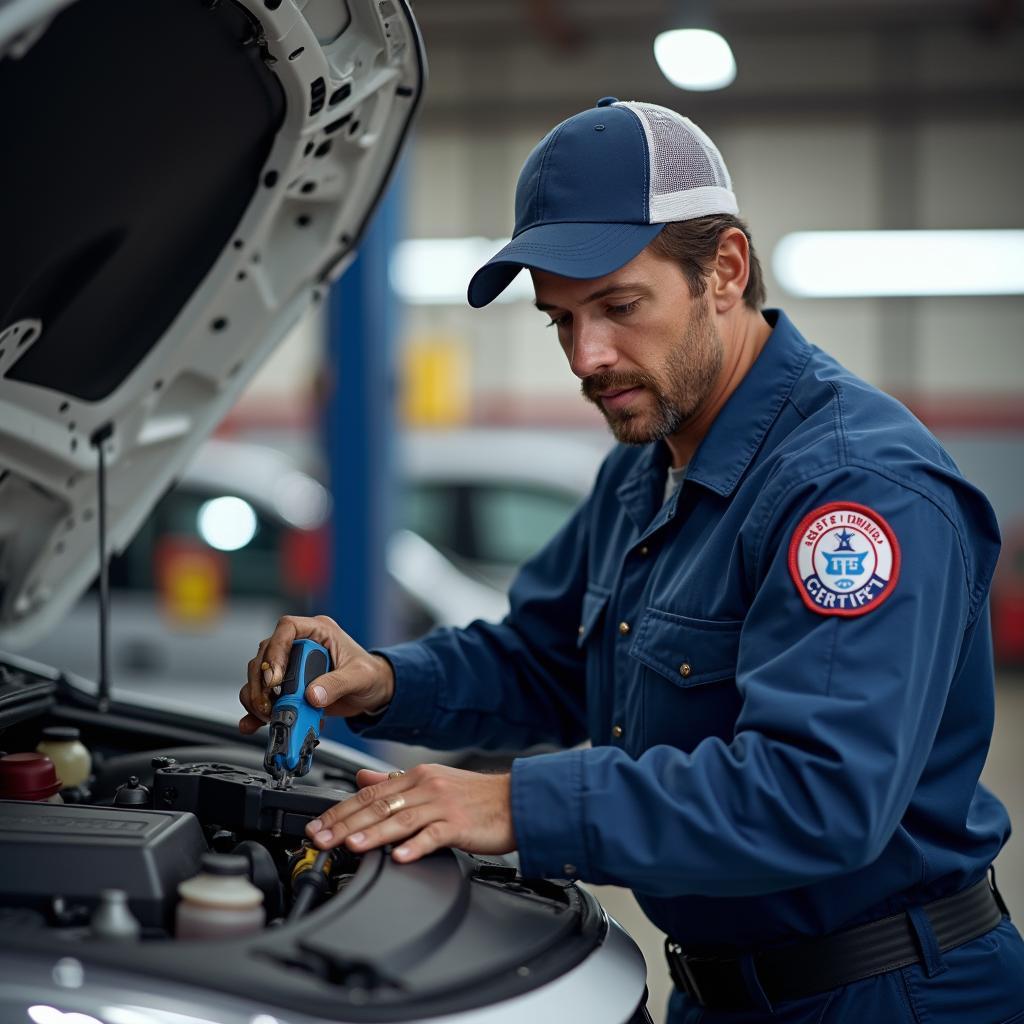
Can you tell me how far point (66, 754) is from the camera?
1.82 m

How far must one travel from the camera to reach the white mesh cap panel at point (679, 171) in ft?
4.77

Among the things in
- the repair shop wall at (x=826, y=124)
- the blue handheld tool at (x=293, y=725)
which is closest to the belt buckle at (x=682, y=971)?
the blue handheld tool at (x=293, y=725)

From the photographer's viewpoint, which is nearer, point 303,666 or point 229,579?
point 303,666

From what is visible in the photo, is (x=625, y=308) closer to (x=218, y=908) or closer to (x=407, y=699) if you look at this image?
(x=407, y=699)

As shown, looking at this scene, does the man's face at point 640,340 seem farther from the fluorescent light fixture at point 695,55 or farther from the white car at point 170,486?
the fluorescent light fixture at point 695,55

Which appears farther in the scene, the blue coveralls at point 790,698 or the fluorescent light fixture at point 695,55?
the fluorescent light fixture at point 695,55

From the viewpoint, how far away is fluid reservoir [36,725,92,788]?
5.95 feet

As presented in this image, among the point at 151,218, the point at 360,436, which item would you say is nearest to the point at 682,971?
the point at 151,218

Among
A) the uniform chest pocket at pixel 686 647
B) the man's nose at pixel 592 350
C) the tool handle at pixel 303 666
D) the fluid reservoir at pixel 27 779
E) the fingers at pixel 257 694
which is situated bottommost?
the fluid reservoir at pixel 27 779

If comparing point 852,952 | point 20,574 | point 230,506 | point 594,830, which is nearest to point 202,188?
point 20,574

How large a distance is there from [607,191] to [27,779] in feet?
3.30

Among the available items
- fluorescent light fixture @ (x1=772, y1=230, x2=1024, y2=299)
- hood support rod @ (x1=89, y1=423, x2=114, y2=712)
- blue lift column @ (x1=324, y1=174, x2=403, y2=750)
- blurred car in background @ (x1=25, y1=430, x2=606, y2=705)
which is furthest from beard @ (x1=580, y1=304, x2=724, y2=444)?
fluorescent light fixture @ (x1=772, y1=230, x2=1024, y2=299)

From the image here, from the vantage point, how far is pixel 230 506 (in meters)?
5.08

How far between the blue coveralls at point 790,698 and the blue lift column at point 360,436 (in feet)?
7.65
